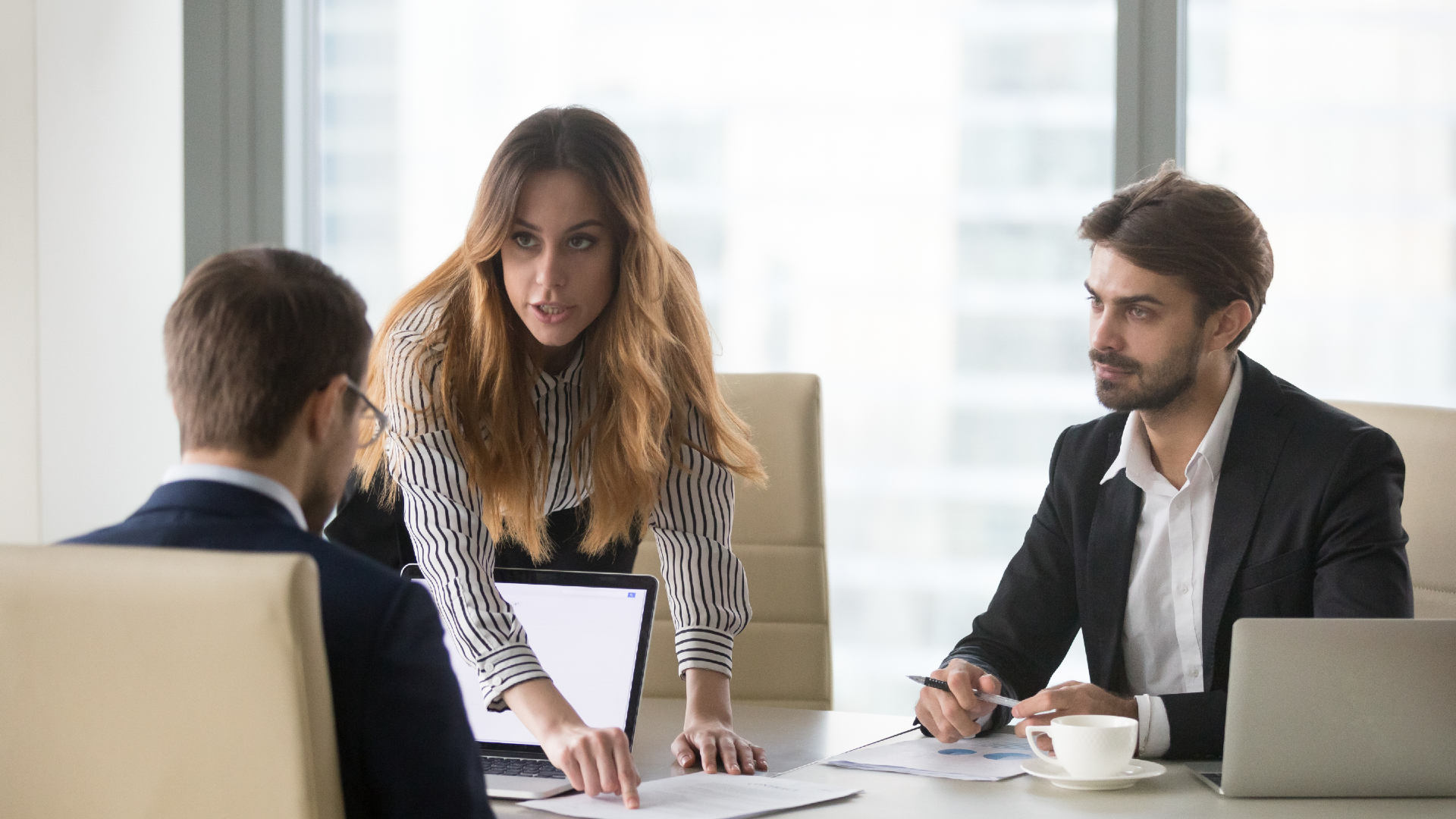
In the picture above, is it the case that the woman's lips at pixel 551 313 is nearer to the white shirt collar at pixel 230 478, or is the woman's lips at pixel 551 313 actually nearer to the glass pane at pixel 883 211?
the white shirt collar at pixel 230 478

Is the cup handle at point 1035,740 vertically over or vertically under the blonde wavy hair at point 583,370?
under

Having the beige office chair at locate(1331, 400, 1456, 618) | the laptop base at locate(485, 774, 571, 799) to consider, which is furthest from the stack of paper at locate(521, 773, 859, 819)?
the beige office chair at locate(1331, 400, 1456, 618)

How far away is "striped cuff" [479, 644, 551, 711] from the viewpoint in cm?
146

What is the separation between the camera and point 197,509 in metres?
1.02

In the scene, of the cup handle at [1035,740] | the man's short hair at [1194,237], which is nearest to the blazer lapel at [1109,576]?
the man's short hair at [1194,237]

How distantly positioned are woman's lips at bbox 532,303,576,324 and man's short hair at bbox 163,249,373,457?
0.63 m

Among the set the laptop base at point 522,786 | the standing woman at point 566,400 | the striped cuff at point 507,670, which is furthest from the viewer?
the standing woman at point 566,400

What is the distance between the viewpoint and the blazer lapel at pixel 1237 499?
5.78 feet

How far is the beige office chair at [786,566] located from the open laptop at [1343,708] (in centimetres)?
99

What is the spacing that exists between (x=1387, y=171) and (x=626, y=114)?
5.65ft

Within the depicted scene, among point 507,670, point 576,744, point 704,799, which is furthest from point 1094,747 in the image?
point 507,670

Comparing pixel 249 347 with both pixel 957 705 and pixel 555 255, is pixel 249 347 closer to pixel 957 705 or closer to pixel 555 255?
pixel 555 255

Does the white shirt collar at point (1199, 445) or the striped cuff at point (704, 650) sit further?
the white shirt collar at point (1199, 445)

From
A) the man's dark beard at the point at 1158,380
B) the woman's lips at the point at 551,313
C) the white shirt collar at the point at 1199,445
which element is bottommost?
the white shirt collar at the point at 1199,445
